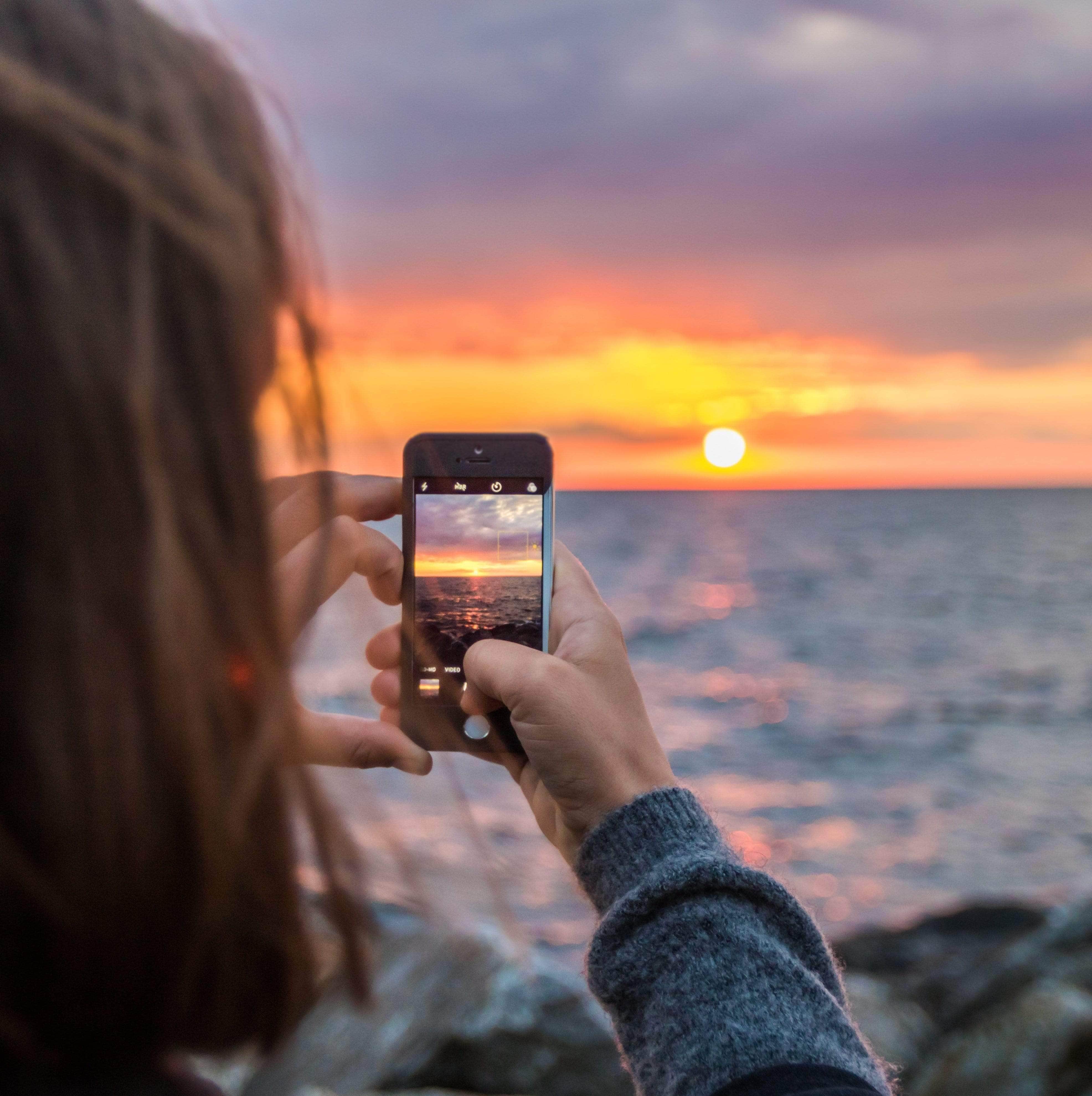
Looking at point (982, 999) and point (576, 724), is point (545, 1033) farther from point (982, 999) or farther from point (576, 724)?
point (576, 724)

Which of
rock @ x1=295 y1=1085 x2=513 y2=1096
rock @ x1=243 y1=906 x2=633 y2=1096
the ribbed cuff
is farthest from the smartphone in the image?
rock @ x1=295 y1=1085 x2=513 y2=1096

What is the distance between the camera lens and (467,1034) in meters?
3.83

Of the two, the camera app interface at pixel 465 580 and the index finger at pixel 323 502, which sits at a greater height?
the index finger at pixel 323 502

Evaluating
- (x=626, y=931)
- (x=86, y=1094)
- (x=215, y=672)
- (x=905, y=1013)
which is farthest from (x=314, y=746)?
(x=905, y=1013)

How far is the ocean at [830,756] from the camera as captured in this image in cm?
106

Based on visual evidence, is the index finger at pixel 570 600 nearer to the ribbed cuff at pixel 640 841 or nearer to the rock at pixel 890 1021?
the ribbed cuff at pixel 640 841

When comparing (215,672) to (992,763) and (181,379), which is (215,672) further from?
(992,763)

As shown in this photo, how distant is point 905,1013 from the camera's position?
4.76 metres

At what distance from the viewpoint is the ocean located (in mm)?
1062

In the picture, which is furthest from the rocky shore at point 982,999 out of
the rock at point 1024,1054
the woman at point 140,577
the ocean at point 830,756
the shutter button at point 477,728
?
the woman at point 140,577

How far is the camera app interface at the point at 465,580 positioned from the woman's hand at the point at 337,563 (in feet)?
0.29

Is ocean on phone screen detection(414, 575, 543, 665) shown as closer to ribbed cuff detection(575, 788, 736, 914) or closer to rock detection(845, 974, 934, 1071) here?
ribbed cuff detection(575, 788, 736, 914)

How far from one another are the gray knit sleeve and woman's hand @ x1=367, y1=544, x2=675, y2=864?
146 millimetres

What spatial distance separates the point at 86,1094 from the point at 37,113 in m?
0.76
